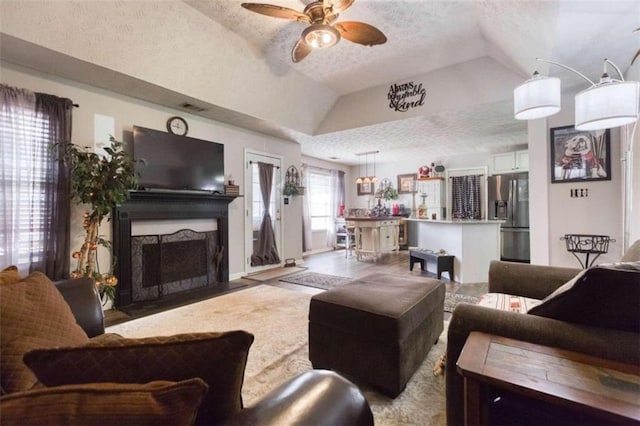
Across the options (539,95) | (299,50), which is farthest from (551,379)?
(299,50)

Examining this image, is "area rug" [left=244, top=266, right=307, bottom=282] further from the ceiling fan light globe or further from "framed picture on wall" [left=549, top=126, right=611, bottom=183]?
"framed picture on wall" [left=549, top=126, right=611, bottom=183]

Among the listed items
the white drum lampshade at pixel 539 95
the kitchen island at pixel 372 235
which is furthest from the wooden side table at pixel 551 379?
the kitchen island at pixel 372 235

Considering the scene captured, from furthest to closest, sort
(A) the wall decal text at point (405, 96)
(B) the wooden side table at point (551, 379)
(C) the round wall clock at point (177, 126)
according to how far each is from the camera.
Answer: (A) the wall decal text at point (405, 96), (C) the round wall clock at point (177, 126), (B) the wooden side table at point (551, 379)

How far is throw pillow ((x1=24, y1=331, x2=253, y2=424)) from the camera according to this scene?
553 mm

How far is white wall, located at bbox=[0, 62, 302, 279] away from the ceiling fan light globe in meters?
2.37

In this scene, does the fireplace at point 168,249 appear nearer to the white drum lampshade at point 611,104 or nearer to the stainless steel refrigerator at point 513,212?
the white drum lampshade at point 611,104

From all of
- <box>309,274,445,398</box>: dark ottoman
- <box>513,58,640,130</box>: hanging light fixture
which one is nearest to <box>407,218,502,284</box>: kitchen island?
<box>513,58,640,130</box>: hanging light fixture

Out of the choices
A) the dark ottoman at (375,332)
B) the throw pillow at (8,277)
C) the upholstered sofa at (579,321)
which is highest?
the throw pillow at (8,277)

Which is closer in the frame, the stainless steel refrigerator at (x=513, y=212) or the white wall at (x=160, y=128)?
the white wall at (x=160, y=128)

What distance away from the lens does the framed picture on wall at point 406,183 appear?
781 centimetres

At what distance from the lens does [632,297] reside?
2.99 ft

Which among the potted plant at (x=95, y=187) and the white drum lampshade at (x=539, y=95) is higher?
the white drum lampshade at (x=539, y=95)

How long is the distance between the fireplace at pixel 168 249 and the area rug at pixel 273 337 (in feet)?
2.02

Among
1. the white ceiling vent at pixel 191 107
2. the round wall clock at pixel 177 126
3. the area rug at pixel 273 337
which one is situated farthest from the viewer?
the round wall clock at pixel 177 126
